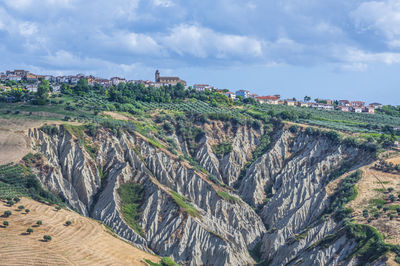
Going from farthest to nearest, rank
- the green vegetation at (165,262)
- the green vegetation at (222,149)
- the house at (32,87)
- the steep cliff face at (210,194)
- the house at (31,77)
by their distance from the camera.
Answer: the house at (31,77) < the house at (32,87) < the green vegetation at (222,149) < the steep cliff face at (210,194) < the green vegetation at (165,262)

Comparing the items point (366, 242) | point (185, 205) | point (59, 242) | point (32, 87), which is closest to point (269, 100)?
point (32, 87)

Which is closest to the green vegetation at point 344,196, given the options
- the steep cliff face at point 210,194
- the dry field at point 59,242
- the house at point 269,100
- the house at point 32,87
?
the steep cliff face at point 210,194

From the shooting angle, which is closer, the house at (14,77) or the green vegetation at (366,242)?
the green vegetation at (366,242)

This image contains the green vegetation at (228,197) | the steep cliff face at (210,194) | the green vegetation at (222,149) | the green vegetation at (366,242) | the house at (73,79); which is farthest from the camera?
the house at (73,79)

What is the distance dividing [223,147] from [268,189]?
17.4 m

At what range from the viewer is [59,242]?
68.1 m

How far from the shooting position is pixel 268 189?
10719 centimetres

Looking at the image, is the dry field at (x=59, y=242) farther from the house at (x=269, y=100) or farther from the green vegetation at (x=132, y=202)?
the house at (x=269, y=100)

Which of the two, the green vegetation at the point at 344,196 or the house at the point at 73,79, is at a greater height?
the house at the point at 73,79

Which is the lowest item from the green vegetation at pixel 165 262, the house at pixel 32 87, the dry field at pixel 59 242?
the green vegetation at pixel 165 262

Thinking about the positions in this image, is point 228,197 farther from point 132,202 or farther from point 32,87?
point 32,87

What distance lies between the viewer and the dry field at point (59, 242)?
63250 millimetres

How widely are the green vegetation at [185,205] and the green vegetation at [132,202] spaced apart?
268 inches

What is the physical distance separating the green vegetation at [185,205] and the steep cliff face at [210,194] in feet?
2.61
